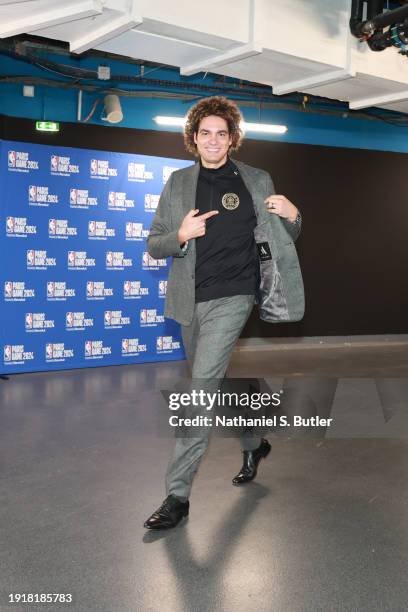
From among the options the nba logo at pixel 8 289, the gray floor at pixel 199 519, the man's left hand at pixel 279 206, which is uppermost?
the man's left hand at pixel 279 206

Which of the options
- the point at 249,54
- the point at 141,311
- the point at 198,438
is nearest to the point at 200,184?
the point at 198,438

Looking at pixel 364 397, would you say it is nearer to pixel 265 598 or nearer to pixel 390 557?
pixel 390 557

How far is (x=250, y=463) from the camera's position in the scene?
11.9 ft

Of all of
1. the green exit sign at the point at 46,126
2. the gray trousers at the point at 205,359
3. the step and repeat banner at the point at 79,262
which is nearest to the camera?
the gray trousers at the point at 205,359

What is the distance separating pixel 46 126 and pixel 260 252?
4.77 metres

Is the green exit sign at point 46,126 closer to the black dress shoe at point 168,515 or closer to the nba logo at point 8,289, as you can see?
the nba logo at point 8,289

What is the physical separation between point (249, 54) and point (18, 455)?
3.97 metres

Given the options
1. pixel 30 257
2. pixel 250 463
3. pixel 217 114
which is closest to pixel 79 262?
pixel 30 257

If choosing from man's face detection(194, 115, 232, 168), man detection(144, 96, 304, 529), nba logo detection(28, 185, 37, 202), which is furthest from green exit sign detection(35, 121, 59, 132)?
man's face detection(194, 115, 232, 168)

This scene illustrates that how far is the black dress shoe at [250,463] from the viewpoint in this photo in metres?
3.59

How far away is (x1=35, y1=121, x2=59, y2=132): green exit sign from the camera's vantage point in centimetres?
709

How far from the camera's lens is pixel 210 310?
3031mm

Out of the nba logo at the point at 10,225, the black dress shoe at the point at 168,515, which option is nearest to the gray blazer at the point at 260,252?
the black dress shoe at the point at 168,515

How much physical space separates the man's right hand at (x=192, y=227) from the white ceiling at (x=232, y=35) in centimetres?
282
